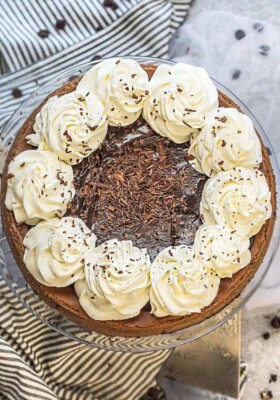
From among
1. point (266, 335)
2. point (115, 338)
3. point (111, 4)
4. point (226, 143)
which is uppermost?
point (111, 4)

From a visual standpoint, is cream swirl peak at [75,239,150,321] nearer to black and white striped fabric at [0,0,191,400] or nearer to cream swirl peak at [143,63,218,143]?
cream swirl peak at [143,63,218,143]

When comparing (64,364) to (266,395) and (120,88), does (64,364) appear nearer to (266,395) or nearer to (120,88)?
(266,395)

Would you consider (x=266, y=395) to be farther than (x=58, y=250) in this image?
Yes

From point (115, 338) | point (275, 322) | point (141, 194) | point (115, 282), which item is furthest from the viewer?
point (275, 322)

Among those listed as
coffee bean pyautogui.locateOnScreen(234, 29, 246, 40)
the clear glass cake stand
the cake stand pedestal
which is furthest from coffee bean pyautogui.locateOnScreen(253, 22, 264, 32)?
the cake stand pedestal

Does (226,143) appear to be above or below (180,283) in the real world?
above

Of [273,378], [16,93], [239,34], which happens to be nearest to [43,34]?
[16,93]

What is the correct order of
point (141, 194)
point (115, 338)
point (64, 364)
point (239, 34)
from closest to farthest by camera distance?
point (141, 194) → point (115, 338) → point (64, 364) → point (239, 34)

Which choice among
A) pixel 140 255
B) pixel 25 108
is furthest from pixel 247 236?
pixel 25 108
